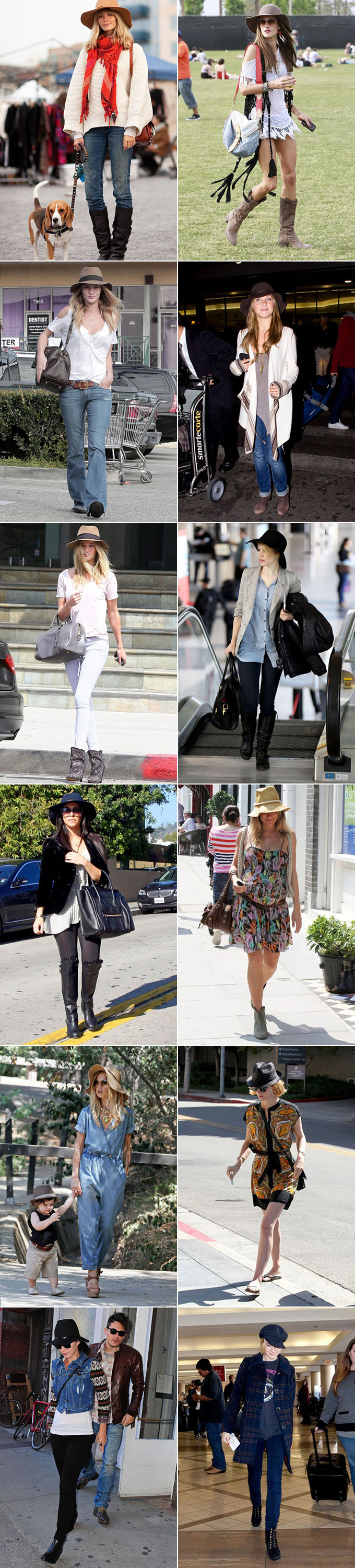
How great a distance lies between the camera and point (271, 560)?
6.21 m

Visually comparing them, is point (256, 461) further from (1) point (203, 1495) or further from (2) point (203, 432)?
(1) point (203, 1495)

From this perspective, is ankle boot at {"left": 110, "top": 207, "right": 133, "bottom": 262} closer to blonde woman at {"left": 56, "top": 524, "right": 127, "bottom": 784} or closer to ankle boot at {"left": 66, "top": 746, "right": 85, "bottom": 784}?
blonde woman at {"left": 56, "top": 524, "right": 127, "bottom": 784}

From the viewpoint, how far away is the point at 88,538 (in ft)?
20.2

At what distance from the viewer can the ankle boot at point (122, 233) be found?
6.21m

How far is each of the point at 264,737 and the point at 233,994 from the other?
46.0 inches

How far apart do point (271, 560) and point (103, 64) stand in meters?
2.26

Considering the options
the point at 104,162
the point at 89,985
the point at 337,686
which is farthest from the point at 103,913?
the point at 104,162

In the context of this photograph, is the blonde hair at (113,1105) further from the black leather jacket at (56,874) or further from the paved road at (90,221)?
the paved road at (90,221)

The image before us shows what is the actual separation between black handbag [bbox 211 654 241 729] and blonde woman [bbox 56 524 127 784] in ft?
1.48

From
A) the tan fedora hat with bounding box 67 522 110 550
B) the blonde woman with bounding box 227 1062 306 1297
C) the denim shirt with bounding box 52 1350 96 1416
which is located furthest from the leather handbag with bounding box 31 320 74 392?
the denim shirt with bounding box 52 1350 96 1416

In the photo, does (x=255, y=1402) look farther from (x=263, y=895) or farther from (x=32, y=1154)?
(x=263, y=895)

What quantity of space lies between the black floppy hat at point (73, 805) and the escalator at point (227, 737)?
0.42 m

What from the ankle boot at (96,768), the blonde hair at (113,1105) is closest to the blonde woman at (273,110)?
the ankle boot at (96,768)


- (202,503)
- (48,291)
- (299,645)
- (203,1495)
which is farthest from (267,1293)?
(48,291)
